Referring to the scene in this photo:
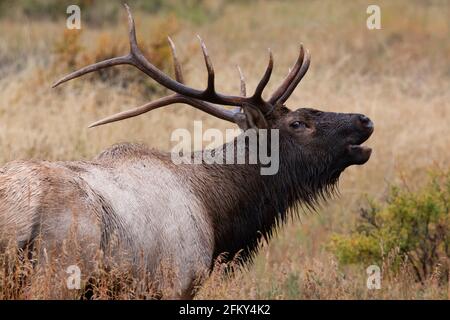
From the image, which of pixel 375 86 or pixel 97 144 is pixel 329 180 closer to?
pixel 97 144

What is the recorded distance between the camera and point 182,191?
6.98 meters

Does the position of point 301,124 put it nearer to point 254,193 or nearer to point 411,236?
point 254,193

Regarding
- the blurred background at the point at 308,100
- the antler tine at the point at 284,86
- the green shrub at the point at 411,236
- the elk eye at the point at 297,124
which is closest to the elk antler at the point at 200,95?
the antler tine at the point at 284,86

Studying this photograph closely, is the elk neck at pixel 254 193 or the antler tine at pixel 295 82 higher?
the antler tine at pixel 295 82

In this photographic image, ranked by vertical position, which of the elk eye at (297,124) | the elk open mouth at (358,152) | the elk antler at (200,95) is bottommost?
the elk open mouth at (358,152)

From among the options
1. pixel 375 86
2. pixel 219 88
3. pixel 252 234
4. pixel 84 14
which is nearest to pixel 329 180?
pixel 252 234

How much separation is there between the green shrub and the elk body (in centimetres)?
209

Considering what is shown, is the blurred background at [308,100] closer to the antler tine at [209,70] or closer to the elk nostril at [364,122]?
the elk nostril at [364,122]

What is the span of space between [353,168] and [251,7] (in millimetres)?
11319

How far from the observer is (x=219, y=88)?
50.3 feet

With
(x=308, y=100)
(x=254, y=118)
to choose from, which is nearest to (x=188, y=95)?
(x=254, y=118)

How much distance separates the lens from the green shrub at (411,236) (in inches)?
380

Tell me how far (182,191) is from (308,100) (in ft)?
28.3

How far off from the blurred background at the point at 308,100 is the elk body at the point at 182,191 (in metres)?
0.33
